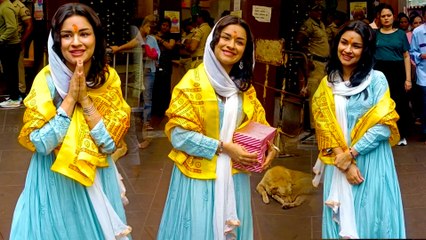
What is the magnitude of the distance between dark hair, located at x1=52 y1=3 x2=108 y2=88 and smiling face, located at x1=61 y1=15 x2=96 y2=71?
0.08 feet

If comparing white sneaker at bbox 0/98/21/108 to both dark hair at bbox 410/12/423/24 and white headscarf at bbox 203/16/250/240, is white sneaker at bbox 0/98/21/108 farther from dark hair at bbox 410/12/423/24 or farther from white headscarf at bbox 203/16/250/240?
white headscarf at bbox 203/16/250/240

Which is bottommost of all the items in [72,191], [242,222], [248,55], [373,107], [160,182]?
[160,182]

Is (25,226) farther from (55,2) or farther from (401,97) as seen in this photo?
(401,97)

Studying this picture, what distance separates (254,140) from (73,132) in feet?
3.27

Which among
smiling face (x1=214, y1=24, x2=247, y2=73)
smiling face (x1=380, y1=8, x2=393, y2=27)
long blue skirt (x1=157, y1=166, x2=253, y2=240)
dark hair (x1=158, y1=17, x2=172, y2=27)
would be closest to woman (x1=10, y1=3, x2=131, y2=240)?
long blue skirt (x1=157, y1=166, x2=253, y2=240)

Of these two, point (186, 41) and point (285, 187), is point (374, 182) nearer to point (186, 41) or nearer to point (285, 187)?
point (285, 187)

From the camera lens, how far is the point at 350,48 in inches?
144

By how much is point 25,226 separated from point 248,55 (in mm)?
1523

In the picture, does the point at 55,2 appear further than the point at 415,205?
Yes

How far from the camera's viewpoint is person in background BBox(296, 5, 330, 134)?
24.3 feet

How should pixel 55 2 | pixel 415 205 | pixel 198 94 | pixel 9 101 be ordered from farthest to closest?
pixel 9 101
pixel 55 2
pixel 415 205
pixel 198 94

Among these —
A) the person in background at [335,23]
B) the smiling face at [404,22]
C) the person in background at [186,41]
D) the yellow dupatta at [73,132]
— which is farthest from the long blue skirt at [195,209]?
→ the smiling face at [404,22]

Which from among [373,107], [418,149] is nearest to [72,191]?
[373,107]

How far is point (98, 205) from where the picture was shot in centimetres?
328
